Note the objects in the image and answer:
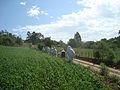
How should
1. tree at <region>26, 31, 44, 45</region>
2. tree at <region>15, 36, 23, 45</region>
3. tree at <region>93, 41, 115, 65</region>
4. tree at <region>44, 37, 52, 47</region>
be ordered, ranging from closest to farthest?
1. tree at <region>93, 41, 115, 65</region>
2. tree at <region>44, 37, 52, 47</region>
3. tree at <region>15, 36, 23, 45</region>
4. tree at <region>26, 31, 44, 45</region>

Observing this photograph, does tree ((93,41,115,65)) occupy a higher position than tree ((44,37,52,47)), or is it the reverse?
tree ((44,37,52,47))

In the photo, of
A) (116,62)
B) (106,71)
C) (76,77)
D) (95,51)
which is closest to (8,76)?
(76,77)

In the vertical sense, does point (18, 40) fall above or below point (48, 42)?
above

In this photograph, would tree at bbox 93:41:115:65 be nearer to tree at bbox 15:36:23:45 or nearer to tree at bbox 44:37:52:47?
tree at bbox 44:37:52:47

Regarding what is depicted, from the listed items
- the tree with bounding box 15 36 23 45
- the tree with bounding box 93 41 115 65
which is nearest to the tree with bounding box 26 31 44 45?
the tree with bounding box 15 36 23 45

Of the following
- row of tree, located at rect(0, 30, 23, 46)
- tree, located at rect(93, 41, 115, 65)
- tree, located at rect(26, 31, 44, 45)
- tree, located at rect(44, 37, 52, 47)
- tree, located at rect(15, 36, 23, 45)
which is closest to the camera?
tree, located at rect(93, 41, 115, 65)

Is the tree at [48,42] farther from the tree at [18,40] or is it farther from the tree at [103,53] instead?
the tree at [103,53]

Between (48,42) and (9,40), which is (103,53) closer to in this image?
(48,42)

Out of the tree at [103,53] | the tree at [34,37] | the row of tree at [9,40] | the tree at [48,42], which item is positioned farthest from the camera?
the tree at [34,37]

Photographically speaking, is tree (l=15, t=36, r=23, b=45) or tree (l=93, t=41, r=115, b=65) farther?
tree (l=15, t=36, r=23, b=45)

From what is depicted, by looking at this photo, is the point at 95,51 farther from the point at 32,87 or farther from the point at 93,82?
the point at 32,87

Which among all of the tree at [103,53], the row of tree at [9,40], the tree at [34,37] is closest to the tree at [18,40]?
the row of tree at [9,40]

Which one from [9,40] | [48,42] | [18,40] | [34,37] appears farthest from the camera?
[34,37]

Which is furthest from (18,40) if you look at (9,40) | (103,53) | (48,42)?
(103,53)
